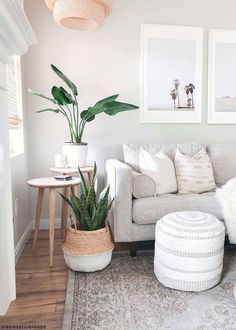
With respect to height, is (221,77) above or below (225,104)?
above

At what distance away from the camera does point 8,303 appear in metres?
1.71

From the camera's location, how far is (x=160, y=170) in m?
2.60

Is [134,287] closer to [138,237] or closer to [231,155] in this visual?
[138,237]

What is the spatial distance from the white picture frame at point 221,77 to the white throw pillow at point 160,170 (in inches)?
40.0

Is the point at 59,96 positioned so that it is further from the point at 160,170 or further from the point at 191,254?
the point at 191,254

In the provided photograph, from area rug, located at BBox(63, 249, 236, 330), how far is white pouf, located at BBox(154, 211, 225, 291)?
0.22ft

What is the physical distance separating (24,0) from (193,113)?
6.95ft

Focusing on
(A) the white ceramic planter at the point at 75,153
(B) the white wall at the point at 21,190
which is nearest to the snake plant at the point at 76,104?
(A) the white ceramic planter at the point at 75,153

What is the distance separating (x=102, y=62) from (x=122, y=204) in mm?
1618

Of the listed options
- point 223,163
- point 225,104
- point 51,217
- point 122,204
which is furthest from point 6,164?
point 225,104

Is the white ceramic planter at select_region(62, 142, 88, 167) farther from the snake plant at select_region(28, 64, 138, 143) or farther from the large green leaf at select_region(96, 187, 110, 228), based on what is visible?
the large green leaf at select_region(96, 187, 110, 228)

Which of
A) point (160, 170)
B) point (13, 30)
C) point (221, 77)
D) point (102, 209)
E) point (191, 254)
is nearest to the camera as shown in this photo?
point (13, 30)

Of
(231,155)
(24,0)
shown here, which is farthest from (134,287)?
(24,0)

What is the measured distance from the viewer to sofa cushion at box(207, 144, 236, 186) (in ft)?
9.59
